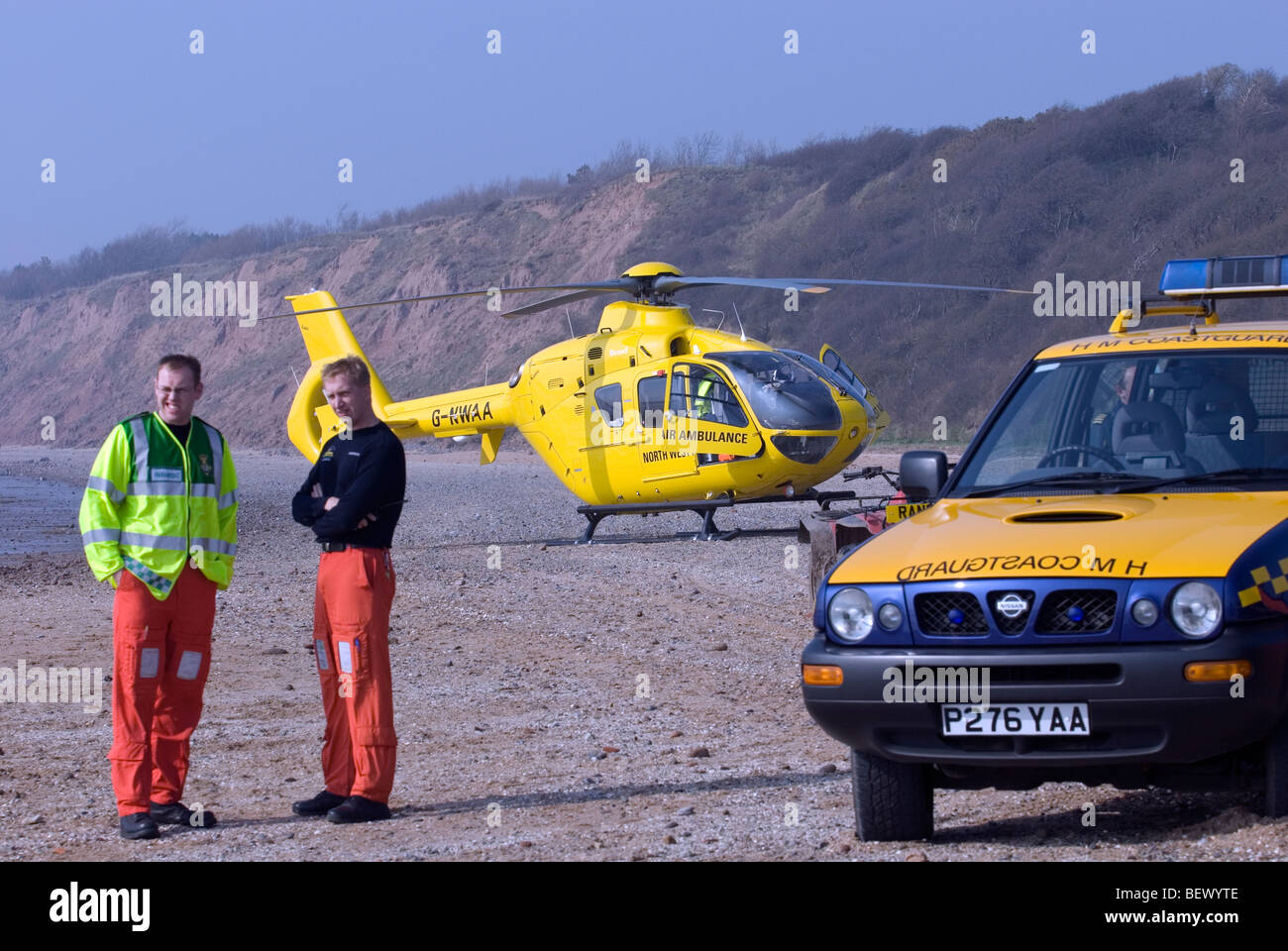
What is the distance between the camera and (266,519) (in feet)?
81.6

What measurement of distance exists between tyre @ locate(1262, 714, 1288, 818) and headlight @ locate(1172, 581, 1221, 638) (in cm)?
43

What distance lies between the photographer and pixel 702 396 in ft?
57.3

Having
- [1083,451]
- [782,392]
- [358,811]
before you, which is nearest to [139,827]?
[358,811]

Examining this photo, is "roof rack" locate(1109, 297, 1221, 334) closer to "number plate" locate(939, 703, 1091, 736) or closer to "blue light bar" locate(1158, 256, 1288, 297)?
"blue light bar" locate(1158, 256, 1288, 297)

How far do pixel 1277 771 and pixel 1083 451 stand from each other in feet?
5.34

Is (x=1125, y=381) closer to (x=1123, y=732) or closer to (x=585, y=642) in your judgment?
(x=1123, y=732)

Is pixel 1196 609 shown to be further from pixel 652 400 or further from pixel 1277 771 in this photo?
pixel 652 400

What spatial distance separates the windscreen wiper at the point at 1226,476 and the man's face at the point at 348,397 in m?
3.05

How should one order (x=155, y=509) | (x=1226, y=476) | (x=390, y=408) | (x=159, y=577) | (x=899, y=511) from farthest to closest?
(x=390, y=408), (x=899, y=511), (x=155, y=509), (x=159, y=577), (x=1226, y=476)

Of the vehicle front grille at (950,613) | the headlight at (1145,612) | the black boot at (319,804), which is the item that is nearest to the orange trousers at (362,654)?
the black boot at (319,804)

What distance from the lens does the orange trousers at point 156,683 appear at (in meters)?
6.21

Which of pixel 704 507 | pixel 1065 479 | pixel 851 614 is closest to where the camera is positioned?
pixel 851 614

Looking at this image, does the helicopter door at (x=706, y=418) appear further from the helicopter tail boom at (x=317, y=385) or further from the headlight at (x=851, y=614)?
the headlight at (x=851, y=614)

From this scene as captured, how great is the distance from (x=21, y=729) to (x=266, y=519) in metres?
16.7
